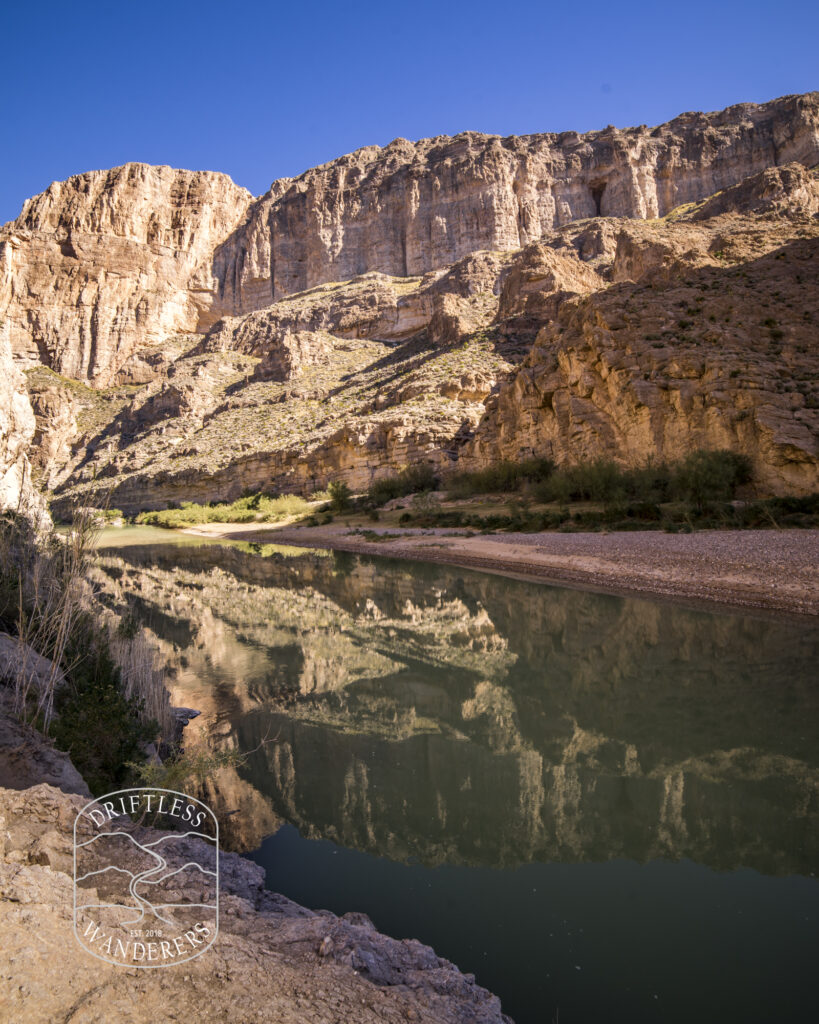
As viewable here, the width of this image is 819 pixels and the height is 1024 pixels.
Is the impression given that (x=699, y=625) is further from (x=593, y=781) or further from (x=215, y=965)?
(x=215, y=965)

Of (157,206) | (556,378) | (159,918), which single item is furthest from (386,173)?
(159,918)

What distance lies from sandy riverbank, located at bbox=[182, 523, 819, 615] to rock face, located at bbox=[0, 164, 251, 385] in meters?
75.9

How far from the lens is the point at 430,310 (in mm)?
67625

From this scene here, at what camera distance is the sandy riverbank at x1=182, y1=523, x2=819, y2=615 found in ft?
34.1

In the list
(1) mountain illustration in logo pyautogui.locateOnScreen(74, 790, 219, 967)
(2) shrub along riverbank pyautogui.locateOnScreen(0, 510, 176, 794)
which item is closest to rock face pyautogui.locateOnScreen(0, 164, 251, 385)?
(2) shrub along riverbank pyautogui.locateOnScreen(0, 510, 176, 794)

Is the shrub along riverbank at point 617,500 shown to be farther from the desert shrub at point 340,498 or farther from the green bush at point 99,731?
the green bush at point 99,731

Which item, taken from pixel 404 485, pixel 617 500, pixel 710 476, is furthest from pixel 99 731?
pixel 404 485

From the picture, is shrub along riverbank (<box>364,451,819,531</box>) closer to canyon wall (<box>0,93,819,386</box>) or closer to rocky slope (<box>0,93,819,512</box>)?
rocky slope (<box>0,93,819,512</box>)

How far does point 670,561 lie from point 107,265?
93.4 meters

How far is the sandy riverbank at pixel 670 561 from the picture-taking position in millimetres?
10383

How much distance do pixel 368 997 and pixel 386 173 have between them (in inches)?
4078

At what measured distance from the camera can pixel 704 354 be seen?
78.5ft

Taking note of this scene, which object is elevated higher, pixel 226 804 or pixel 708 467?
pixel 708 467

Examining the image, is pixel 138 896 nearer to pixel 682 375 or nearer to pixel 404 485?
pixel 682 375
